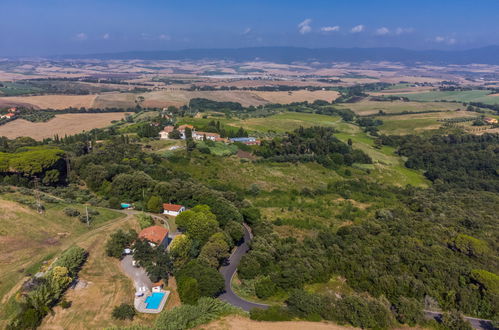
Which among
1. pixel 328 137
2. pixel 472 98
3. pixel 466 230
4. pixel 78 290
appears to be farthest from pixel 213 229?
pixel 472 98

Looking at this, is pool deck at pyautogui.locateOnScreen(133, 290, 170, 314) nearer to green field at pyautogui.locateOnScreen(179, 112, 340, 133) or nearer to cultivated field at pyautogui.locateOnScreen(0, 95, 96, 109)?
green field at pyautogui.locateOnScreen(179, 112, 340, 133)

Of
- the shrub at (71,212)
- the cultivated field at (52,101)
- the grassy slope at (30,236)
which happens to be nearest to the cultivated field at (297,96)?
the cultivated field at (52,101)

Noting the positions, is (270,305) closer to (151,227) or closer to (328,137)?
(151,227)

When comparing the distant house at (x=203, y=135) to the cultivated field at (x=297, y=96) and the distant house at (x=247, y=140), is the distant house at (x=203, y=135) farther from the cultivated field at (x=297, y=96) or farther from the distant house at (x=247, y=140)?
the cultivated field at (x=297, y=96)

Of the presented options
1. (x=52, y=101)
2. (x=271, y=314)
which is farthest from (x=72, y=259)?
(x=52, y=101)

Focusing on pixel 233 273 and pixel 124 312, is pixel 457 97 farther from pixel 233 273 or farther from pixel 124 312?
pixel 124 312

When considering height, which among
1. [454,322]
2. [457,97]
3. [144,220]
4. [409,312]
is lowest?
[454,322]
